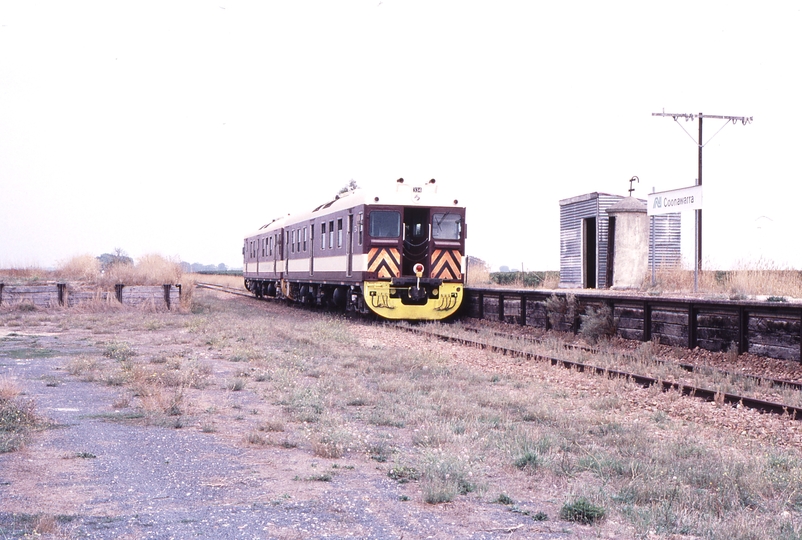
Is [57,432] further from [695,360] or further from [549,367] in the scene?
[695,360]

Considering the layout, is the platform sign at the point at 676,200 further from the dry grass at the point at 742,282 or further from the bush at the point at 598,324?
the bush at the point at 598,324

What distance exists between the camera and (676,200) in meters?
18.2

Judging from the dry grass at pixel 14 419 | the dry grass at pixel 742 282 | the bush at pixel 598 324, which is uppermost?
the dry grass at pixel 742 282

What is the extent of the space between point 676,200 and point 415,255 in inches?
253

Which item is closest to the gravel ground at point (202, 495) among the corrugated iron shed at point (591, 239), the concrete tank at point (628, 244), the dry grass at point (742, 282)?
the dry grass at point (742, 282)

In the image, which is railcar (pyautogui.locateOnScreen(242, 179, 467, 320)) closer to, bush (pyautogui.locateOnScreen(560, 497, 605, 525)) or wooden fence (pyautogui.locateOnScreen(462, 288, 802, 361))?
wooden fence (pyautogui.locateOnScreen(462, 288, 802, 361))

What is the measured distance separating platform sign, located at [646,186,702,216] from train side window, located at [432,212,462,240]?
→ 491cm

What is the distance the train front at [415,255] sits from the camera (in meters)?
18.7

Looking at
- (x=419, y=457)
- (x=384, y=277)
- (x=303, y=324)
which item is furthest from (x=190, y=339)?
(x=419, y=457)

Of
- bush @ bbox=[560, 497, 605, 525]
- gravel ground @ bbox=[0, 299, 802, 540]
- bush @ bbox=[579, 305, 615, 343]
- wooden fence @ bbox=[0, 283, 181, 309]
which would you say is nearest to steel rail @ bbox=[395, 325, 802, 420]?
gravel ground @ bbox=[0, 299, 802, 540]

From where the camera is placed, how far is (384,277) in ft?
61.2

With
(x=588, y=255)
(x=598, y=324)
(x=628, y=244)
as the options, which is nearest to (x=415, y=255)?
(x=598, y=324)

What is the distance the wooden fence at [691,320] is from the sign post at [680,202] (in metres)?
3.28

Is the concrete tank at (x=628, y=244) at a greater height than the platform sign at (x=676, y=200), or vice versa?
the platform sign at (x=676, y=200)
